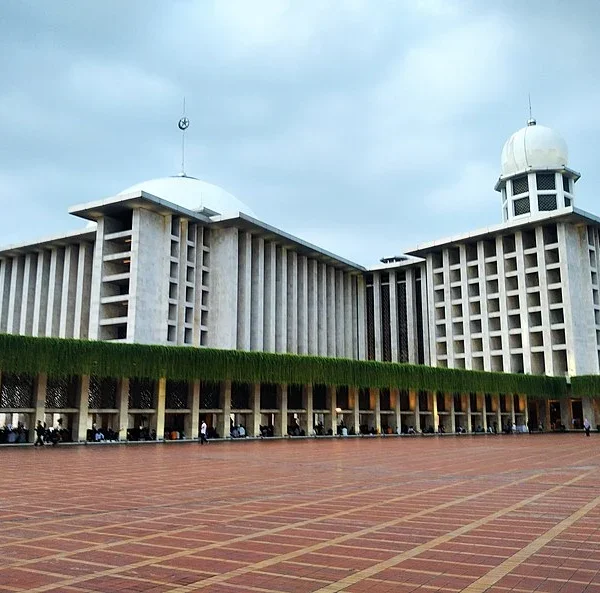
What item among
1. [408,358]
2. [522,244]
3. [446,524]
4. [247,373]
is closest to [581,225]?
[522,244]

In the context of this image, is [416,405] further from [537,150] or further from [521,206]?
[537,150]

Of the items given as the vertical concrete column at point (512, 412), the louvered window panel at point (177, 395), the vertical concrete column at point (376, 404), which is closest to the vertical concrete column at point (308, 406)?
the vertical concrete column at point (376, 404)

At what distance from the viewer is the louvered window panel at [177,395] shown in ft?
115

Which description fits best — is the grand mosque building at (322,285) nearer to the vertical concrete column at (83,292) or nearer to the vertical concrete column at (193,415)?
the vertical concrete column at (83,292)

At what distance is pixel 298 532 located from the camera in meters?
7.58

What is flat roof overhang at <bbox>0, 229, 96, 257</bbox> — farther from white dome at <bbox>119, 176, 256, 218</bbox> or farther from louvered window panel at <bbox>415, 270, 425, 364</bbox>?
louvered window panel at <bbox>415, 270, 425, 364</bbox>

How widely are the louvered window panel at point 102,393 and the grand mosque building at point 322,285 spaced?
12.9 meters

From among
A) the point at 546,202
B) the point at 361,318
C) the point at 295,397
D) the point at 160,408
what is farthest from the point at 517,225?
the point at 160,408

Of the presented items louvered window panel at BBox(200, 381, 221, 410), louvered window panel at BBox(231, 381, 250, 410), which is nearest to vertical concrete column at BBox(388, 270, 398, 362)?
louvered window panel at BBox(231, 381, 250, 410)

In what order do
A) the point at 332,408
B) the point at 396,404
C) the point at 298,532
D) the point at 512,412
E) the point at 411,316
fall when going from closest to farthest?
the point at 298,532 < the point at 332,408 < the point at 396,404 < the point at 512,412 < the point at 411,316

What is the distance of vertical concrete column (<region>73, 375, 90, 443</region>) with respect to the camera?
29.9 m

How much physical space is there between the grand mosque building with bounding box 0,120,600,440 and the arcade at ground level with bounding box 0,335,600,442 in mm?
2117

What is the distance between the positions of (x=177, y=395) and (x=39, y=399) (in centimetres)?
813

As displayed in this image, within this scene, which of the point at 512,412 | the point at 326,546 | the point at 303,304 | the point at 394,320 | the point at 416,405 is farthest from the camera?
the point at 394,320
